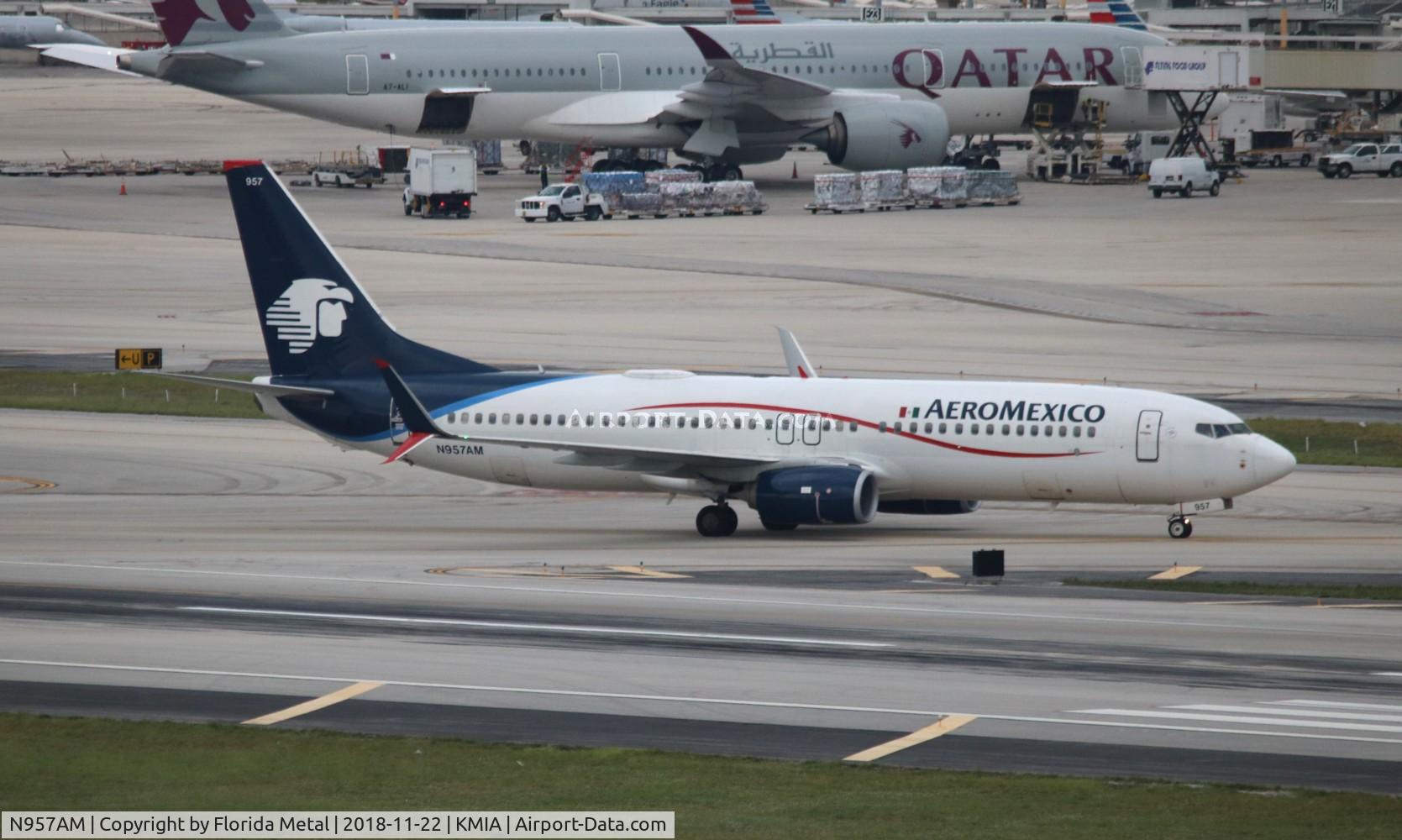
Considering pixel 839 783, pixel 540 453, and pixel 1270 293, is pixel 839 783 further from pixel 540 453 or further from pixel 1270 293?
pixel 1270 293

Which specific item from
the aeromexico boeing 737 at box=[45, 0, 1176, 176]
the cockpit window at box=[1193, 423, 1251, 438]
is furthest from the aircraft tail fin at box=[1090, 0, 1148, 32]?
the cockpit window at box=[1193, 423, 1251, 438]

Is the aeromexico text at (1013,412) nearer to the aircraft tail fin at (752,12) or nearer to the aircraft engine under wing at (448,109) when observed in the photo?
the aircraft engine under wing at (448,109)

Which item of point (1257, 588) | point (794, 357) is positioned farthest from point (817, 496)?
point (1257, 588)

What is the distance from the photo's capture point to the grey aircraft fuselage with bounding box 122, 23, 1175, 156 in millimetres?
101562

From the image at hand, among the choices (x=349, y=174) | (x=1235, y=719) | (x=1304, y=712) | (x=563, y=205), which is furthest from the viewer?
(x=349, y=174)

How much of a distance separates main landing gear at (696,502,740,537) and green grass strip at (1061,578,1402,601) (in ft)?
30.1

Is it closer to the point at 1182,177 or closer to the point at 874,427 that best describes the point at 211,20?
the point at 1182,177

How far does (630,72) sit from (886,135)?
14.9m

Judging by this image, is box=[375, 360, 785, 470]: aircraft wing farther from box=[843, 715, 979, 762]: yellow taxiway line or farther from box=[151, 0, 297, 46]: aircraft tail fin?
box=[151, 0, 297, 46]: aircraft tail fin

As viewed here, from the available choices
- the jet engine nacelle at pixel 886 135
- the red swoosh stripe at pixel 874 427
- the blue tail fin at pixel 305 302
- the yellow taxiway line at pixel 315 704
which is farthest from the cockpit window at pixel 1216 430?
the jet engine nacelle at pixel 886 135

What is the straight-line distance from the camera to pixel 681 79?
10750 centimetres

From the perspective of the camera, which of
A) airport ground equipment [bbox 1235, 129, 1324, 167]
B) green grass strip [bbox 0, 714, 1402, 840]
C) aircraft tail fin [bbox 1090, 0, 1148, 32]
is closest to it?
green grass strip [bbox 0, 714, 1402, 840]

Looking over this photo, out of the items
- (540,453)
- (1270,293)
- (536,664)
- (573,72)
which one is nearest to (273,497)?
(540,453)

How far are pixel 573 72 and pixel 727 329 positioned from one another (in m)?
41.9
